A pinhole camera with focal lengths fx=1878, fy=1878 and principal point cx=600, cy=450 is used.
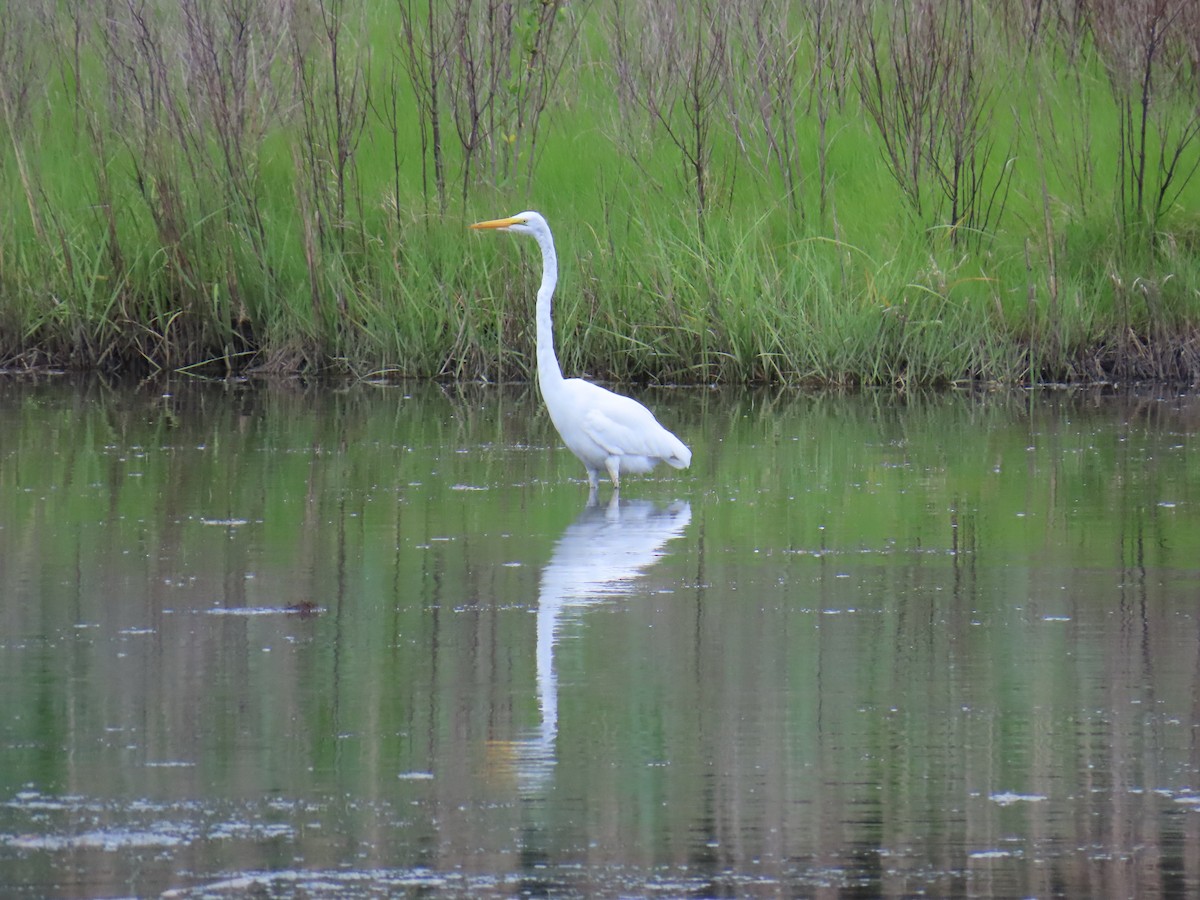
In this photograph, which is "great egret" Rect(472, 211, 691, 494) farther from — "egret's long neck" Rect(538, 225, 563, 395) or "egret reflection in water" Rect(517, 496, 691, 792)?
"egret reflection in water" Rect(517, 496, 691, 792)

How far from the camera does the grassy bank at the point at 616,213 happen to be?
455 inches

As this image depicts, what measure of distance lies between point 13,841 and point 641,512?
4281 millimetres

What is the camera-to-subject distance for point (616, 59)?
493 inches

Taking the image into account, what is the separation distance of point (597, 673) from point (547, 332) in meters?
3.94

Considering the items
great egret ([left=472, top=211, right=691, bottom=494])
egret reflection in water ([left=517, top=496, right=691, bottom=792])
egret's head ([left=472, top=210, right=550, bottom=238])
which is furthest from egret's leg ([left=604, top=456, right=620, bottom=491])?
egret's head ([left=472, top=210, right=550, bottom=238])

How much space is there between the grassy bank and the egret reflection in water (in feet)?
12.7

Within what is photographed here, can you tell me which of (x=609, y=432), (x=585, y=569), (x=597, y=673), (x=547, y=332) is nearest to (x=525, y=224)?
(x=547, y=332)

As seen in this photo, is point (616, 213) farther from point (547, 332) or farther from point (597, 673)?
point (597, 673)

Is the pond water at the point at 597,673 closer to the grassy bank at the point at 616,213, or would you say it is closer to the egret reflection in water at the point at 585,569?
the egret reflection in water at the point at 585,569

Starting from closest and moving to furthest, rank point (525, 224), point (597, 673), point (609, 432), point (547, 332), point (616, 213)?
point (597, 673) < point (609, 432) < point (547, 332) < point (525, 224) < point (616, 213)

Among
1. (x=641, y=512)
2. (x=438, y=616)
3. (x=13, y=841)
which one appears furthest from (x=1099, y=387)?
(x=13, y=841)

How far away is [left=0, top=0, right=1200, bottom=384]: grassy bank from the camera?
11.6 meters

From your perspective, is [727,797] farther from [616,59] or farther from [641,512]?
[616,59]

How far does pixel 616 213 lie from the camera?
12.6 m
